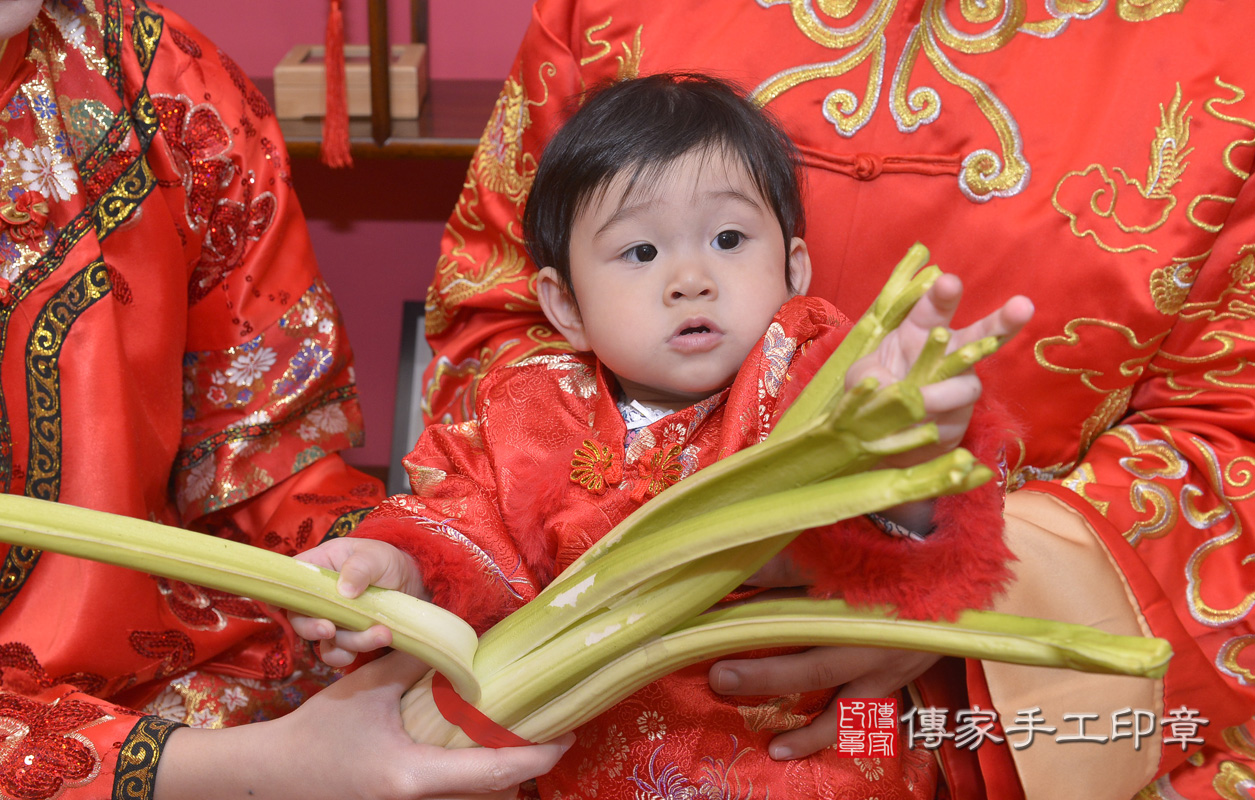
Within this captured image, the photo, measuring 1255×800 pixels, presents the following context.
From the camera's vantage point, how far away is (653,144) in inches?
35.1

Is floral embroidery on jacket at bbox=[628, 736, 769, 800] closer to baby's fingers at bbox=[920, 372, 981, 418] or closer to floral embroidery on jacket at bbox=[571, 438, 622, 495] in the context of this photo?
floral embroidery on jacket at bbox=[571, 438, 622, 495]

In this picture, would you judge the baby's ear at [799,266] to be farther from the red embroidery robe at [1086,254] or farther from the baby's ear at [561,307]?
the baby's ear at [561,307]

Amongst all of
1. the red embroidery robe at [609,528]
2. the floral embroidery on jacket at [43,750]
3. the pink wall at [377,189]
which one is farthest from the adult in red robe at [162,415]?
the pink wall at [377,189]

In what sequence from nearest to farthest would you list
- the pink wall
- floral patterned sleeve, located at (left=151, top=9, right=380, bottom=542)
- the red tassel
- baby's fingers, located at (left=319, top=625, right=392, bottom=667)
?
1. baby's fingers, located at (left=319, top=625, right=392, bottom=667)
2. floral patterned sleeve, located at (left=151, top=9, right=380, bottom=542)
3. the red tassel
4. the pink wall

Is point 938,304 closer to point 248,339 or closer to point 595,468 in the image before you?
point 595,468

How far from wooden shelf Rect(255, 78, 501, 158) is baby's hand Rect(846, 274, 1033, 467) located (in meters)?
1.12

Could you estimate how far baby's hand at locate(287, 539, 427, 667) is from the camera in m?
0.69

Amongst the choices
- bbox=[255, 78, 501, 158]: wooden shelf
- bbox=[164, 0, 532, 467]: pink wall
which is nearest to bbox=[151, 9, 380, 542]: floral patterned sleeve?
bbox=[255, 78, 501, 158]: wooden shelf

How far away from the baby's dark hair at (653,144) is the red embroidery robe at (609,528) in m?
0.14

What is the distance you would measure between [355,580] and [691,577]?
236 mm

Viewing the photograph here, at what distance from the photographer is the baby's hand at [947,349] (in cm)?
55

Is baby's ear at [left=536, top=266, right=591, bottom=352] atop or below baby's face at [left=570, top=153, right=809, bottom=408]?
below

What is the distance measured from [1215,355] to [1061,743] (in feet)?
1.37

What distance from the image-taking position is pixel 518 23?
1.81 metres
